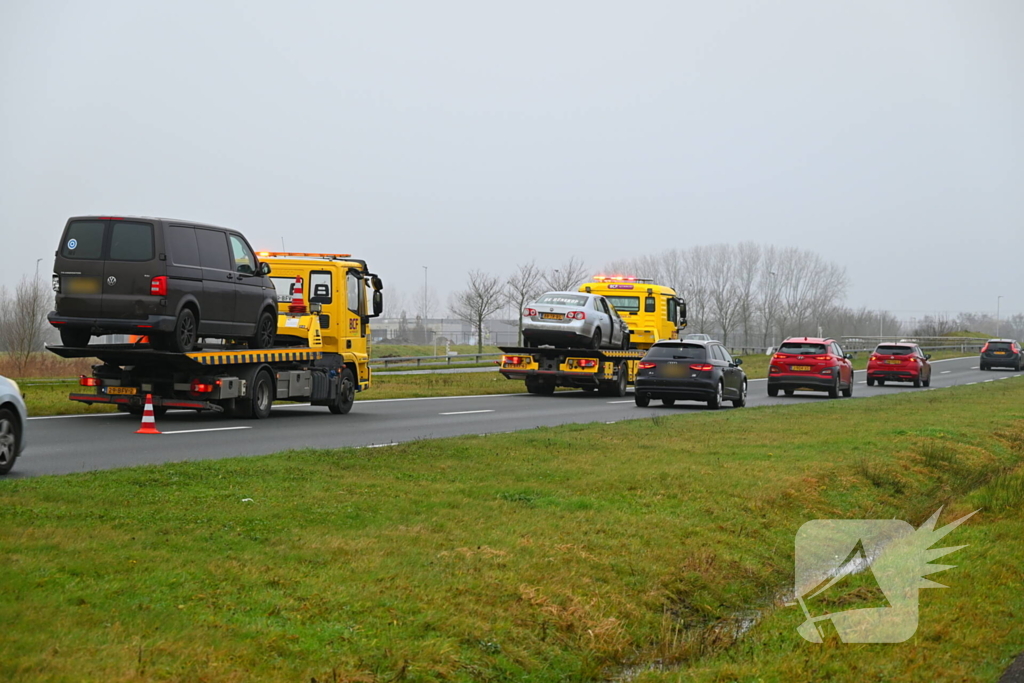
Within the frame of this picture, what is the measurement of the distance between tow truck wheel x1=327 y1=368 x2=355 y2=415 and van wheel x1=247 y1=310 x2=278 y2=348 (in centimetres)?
204

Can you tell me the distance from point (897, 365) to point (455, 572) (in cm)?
3660

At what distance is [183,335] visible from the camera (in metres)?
17.0

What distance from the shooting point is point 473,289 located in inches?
2724

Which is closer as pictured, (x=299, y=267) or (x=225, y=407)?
(x=225, y=407)

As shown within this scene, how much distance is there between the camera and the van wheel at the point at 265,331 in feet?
63.6

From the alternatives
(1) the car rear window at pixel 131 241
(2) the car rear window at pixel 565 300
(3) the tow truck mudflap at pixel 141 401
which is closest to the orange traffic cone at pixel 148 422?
(3) the tow truck mudflap at pixel 141 401

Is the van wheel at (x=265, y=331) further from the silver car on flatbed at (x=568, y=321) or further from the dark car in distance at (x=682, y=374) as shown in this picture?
the silver car on flatbed at (x=568, y=321)

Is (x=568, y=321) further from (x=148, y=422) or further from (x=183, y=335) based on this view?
(x=148, y=422)

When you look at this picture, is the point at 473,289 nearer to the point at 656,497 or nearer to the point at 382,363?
the point at 382,363

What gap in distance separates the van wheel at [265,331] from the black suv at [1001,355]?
50395mm

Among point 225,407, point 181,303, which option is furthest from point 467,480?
point 225,407

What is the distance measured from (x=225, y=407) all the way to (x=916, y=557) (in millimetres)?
13070

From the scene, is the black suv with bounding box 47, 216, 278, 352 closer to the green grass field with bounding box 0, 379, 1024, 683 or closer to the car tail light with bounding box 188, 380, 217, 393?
the car tail light with bounding box 188, 380, 217, 393

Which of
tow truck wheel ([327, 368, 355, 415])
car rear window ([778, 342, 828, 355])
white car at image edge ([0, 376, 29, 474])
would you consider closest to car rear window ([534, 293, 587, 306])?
car rear window ([778, 342, 828, 355])
